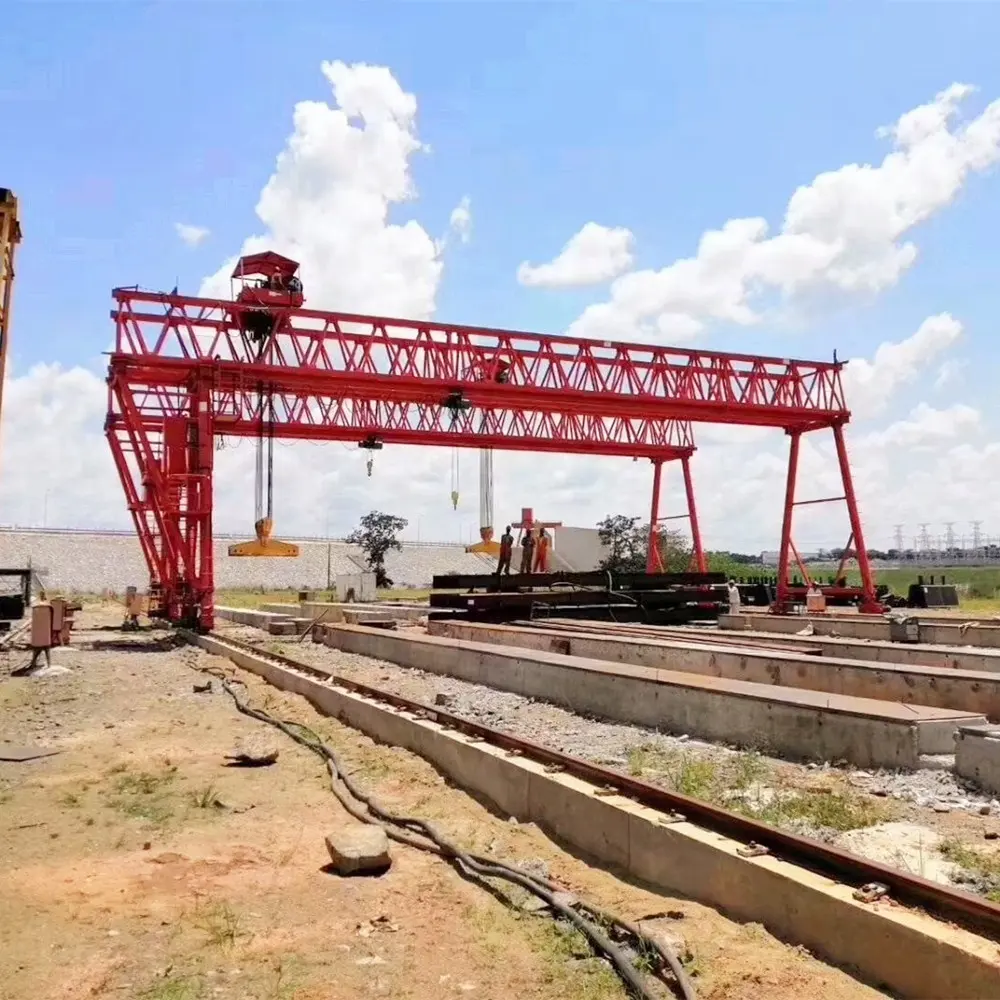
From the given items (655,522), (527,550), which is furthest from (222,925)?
(655,522)

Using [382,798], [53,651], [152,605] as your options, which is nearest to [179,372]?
[53,651]

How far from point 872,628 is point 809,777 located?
10975 mm

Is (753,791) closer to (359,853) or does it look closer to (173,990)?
(359,853)

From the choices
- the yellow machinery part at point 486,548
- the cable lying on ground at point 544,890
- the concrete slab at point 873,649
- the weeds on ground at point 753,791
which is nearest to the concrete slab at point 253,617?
the yellow machinery part at point 486,548

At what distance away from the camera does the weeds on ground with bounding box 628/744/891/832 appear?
499 centimetres

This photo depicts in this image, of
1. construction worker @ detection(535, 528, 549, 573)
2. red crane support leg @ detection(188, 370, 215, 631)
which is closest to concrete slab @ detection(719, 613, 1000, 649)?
construction worker @ detection(535, 528, 549, 573)

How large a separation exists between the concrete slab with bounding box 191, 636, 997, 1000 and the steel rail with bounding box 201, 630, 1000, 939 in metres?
0.09

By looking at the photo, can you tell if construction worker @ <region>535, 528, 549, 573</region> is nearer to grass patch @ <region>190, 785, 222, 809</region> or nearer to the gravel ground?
the gravel ground

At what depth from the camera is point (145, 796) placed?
6.82 metres

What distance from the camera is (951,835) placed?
477 centimetres

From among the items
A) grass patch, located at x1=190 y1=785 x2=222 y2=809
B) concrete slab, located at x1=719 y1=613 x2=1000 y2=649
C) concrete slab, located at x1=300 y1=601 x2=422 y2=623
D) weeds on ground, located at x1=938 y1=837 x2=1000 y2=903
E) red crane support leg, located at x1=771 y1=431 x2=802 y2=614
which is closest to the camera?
weeds on ground, located at x1=938 y1=837 x2=1000 y2=903

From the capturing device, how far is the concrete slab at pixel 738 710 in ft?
20.5

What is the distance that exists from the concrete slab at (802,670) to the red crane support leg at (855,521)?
1180cm

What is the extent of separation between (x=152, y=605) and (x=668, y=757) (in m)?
22.1
